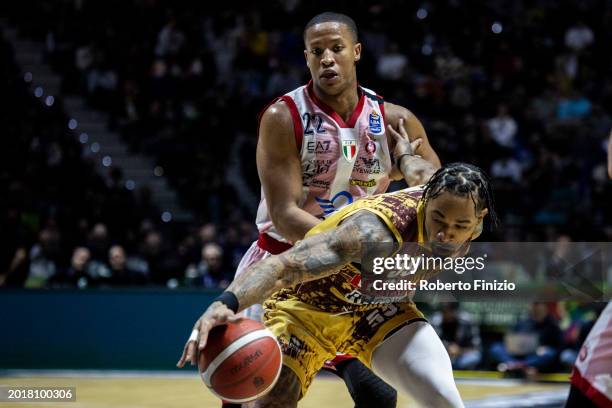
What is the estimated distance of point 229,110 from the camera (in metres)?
14.0

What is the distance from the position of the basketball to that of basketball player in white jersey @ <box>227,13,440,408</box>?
1143 mm

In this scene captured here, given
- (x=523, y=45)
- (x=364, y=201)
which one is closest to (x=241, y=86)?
(x=523, y=45)

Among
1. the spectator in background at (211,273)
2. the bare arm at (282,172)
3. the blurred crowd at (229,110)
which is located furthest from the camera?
the blurred crowd at (229,110)

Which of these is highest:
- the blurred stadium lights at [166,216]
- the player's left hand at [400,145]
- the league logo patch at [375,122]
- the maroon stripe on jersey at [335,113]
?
the maroon stripe on jersey at [335,113]

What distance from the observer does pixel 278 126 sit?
5039mm

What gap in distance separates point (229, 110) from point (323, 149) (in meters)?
9.06

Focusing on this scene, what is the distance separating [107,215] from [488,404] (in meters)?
6.50

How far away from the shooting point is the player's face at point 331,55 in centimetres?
510

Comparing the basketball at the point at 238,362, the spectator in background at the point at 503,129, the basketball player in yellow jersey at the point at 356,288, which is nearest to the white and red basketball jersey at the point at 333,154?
the basketball player in yellow jersey at the point at 356,288

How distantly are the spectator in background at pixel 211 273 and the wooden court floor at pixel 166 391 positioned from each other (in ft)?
3.64

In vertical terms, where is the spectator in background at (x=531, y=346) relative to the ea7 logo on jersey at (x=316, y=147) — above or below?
below

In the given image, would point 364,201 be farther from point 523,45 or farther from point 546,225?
point 523,45

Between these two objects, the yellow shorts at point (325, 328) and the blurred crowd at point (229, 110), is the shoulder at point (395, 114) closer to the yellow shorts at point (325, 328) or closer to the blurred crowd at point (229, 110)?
the yellow shorts at point (325, 328)

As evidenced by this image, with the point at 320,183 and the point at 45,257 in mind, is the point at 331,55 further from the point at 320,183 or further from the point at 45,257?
the point at 45,257
